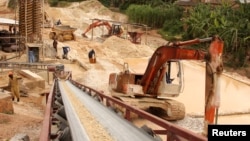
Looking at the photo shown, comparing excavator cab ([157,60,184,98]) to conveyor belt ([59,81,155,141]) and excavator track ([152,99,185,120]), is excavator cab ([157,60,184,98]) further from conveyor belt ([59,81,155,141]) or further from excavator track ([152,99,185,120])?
conveyor belt ([59,81,155,141])

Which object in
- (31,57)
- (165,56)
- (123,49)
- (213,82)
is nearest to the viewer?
(213,82)

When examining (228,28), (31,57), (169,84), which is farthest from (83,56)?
(169,84)

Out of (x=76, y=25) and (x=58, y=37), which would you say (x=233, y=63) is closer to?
(x=58, y=37)

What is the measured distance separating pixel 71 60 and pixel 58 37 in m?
→ 7.95

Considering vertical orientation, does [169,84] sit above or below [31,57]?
below

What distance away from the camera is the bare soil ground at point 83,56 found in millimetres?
10859

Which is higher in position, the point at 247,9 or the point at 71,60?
the point at 247,9

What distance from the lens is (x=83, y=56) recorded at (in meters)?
32.1

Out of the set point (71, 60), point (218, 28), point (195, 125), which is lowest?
point (195, 125)

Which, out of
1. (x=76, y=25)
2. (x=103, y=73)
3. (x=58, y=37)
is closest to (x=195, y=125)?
(x=103, y=73)

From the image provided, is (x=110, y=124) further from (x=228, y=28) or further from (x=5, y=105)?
(x=228, y=28)

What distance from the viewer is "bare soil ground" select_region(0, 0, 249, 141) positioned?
10859 mm

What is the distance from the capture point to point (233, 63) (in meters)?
32.5

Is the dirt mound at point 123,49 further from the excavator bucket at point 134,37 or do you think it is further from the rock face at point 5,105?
the rock face at point 5,105
